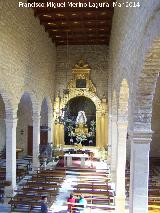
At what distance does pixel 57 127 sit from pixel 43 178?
29.3ft

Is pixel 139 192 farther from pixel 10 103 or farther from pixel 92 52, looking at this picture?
pixel 92 52

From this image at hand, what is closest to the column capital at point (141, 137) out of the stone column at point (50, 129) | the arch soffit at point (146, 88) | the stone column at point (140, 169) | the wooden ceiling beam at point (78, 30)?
the stone column at point (140, 169)

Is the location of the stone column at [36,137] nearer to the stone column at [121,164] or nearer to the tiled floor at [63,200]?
the tiled floor at [63,200]

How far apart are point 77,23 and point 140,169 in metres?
13.0

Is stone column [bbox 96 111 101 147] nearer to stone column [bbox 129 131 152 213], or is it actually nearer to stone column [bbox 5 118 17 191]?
stone column [bbox 5 118 17 191]

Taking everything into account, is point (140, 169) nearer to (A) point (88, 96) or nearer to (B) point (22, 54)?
(B) point (22, 54)

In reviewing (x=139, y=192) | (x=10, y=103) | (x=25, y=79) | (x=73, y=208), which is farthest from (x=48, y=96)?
(x=139, y=192)

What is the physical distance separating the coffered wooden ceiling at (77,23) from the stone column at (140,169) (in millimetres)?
9576

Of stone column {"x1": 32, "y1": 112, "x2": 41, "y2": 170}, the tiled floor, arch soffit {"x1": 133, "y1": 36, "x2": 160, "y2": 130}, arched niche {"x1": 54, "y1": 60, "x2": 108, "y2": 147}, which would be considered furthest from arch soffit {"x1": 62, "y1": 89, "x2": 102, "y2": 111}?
arch soffit {"x1": 133, "y1": 36, "x2": 160, "y2": 130}

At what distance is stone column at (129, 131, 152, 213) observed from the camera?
25.8ft

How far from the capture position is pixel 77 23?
19.2 m

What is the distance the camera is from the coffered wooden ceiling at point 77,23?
55.5 ft

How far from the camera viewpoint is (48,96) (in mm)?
22453

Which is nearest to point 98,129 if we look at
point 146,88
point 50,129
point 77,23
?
point 50,129
